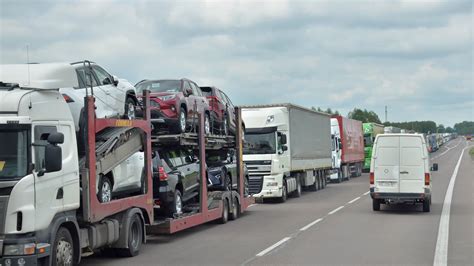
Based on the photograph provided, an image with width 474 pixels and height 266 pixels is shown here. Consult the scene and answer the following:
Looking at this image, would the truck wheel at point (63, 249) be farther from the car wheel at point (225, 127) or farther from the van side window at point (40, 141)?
the car wheel at point (225, 127)

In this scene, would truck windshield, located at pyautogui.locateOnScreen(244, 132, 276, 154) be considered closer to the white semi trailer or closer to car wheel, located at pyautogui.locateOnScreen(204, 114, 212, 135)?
the white semi trailer

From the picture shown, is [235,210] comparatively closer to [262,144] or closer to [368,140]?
[262,144]

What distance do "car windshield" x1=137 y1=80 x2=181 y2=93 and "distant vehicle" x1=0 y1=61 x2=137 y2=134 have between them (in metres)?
1.98

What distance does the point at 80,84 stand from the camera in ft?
34.0

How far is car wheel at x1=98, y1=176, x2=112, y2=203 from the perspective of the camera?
988 centimetres

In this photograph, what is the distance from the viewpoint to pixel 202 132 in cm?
1497

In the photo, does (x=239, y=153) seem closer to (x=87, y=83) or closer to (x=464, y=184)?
(x=87, y=83)

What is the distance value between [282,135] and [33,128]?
1598 centimetres

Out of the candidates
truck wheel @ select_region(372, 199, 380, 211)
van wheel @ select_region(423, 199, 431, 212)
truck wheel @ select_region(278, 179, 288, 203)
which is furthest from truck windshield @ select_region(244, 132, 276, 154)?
van wheel @ select_region(423, 199, 431, 212)

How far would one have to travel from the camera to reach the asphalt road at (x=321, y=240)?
10.4 metres

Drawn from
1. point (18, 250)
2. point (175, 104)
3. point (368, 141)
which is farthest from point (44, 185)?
point (368, 141)

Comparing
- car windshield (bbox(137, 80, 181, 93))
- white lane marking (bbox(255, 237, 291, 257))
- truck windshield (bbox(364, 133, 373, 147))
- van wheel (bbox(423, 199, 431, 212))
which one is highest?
car windshield (bbox(137, 80, 181, 93))

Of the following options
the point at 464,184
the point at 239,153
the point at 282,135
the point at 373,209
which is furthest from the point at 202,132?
the point at 464,184

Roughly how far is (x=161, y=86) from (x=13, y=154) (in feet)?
24.5
